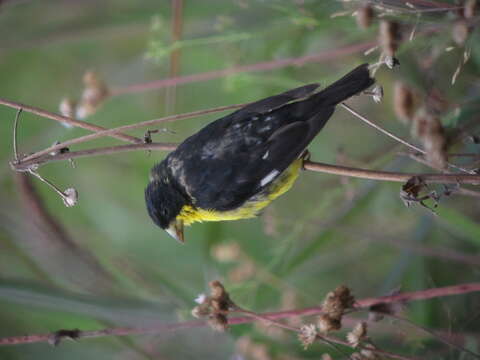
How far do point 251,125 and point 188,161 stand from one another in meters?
0.21

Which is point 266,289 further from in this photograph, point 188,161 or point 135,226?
point 135,226

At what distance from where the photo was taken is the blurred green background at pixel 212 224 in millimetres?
1810

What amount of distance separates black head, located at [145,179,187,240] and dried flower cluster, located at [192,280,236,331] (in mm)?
488

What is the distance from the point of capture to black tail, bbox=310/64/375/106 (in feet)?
4.73

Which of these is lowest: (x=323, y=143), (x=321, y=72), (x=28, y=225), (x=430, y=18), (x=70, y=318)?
(x=70, y=318)

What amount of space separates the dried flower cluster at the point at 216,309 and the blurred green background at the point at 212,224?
0.44 meters

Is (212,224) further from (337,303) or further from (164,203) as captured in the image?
(337,303)

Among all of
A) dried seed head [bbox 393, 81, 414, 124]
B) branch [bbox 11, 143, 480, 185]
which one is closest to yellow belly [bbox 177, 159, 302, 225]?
branch [bbox 11, 143, 480, 185]

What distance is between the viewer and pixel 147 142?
4.24 ft

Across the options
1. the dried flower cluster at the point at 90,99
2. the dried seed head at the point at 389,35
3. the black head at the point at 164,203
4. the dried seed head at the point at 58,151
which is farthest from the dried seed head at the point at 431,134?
the dried flower cluster at the point at 90,99

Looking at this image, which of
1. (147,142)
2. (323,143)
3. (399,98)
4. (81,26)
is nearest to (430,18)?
(399,98)

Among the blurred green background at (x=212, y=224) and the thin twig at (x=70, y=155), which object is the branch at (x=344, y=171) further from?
the blurred green background at (x=212, y=224)

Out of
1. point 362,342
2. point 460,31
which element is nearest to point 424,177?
point 460,31

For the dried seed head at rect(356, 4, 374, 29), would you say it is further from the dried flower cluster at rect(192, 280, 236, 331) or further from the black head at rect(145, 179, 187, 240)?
the black head at rect(145, 179, 187, 240)
